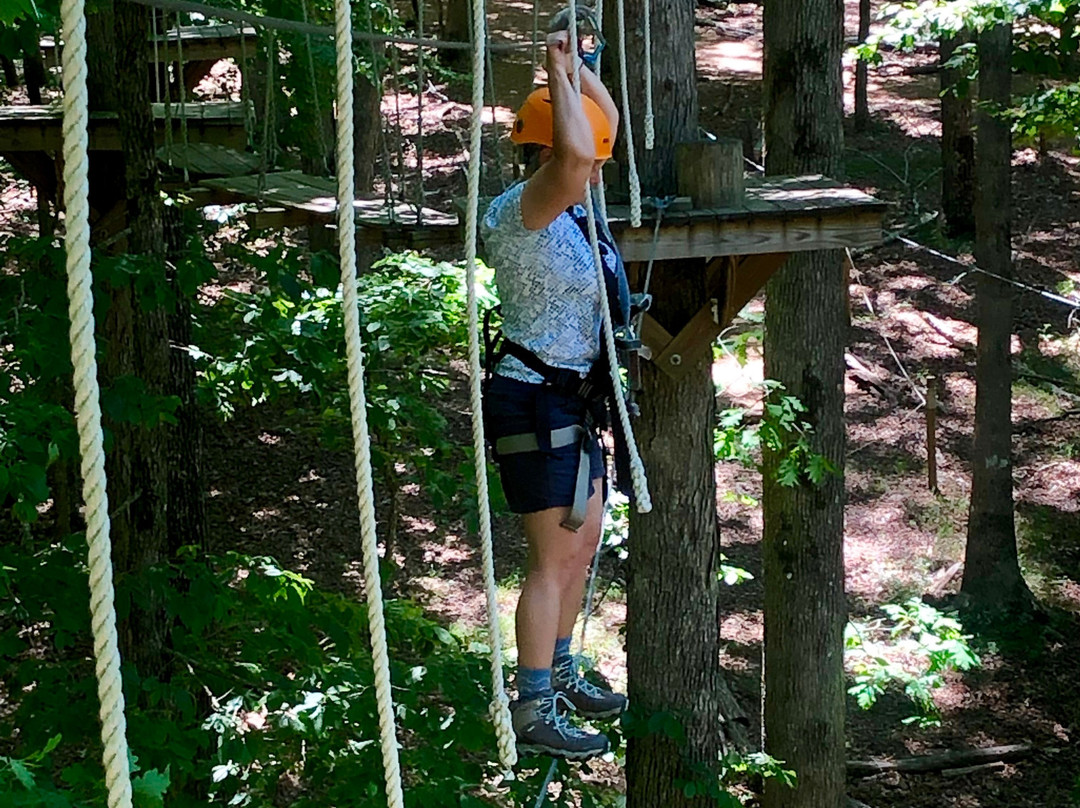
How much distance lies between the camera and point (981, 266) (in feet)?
28.5

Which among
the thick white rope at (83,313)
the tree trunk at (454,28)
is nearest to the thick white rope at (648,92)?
the thick white rope at (83,313)

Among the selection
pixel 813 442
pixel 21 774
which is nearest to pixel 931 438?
pixel 813 442

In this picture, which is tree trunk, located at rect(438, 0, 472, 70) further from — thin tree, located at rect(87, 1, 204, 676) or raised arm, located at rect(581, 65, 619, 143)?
raised arm, located at rect(581, 65, 619, 143)

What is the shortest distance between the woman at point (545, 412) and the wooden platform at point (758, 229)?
0.63m

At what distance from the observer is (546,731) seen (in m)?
2.66

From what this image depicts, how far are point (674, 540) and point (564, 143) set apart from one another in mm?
2093

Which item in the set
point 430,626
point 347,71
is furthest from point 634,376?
point 347,71

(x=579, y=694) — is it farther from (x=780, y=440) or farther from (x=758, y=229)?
(x=780, y=440)

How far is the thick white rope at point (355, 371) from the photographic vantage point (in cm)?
121

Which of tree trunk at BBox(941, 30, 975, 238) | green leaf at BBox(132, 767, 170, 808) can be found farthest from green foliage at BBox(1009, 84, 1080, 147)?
tree trunk at BBox(941, 30, 975, 238)

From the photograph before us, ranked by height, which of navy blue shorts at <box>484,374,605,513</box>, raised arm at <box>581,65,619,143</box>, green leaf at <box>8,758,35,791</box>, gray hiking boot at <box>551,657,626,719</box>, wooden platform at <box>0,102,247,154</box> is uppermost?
wooden platform at <box>0,102,247,154</box>

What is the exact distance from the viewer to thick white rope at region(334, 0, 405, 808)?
3.97ft

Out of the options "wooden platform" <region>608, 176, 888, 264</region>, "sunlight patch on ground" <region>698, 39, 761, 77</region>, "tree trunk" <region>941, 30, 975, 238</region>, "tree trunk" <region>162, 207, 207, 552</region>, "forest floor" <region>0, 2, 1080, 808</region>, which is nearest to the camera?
"wooden platform" <region>608, 176, 888, 264</region>

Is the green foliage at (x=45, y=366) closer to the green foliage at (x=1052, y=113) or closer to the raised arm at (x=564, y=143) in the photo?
the raised arm at (x=564, y=143)
